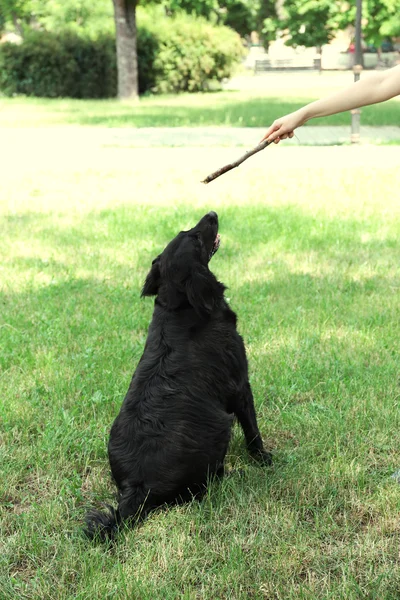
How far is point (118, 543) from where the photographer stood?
9.62ft

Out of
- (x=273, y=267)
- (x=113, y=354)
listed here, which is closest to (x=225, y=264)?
(x=273, y=267)

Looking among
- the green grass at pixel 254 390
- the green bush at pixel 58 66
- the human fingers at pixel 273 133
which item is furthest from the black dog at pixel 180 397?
the green bush at pixel 58 66

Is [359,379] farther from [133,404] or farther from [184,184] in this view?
[184,184]

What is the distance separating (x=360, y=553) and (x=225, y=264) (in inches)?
161

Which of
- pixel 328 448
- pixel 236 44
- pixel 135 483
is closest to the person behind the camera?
pixel 135 483

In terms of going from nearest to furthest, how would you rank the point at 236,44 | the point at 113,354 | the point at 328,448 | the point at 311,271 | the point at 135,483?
the point at 135,483 < the point at 328,448 < the point at 113,354 < the point at 311,271 < the point at 236,44

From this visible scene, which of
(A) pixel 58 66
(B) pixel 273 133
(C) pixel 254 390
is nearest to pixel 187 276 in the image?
(B) pixel 273 133

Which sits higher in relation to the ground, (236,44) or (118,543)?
(236,44)

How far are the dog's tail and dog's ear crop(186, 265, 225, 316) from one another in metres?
0.95

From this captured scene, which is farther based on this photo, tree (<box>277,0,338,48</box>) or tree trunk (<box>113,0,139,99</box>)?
tree (<box>277,0,338,48</box>)

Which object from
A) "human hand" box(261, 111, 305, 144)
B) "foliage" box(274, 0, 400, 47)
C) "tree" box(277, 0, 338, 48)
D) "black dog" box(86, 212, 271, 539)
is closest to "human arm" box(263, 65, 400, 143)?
"human hand" box(261, 111, 305, 144)

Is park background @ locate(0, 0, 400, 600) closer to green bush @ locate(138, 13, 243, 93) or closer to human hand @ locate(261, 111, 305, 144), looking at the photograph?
human hand @ locate(261, 111, 305, 144)

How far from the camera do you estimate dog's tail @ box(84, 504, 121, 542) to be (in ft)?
9.58

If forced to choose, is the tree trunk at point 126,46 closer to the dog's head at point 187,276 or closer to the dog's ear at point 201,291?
the dog's head at point 187,276
